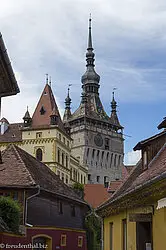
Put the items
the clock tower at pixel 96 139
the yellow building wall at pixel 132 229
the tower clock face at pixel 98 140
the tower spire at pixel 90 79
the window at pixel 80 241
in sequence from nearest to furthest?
the yellow building wall at pixel 132 229
the window at pixel 80 241
the clock tower at pixel 96 139
the tower clock face at pixel 98 140
the tower spire at pixel 90 79

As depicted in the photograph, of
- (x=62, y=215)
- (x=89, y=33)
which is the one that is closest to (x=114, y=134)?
(x=89, y=33)

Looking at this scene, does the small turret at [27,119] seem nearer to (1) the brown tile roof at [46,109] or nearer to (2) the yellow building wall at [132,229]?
(1) the brown tile roof at [46,109]

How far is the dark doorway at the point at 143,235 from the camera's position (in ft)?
43.3

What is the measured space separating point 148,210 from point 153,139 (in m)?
4.34

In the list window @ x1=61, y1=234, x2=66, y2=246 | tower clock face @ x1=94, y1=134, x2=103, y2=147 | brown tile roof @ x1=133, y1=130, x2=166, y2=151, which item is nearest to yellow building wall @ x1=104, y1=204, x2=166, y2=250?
brown tile roof @ x1=133, y1=130, x2=166, y2=151

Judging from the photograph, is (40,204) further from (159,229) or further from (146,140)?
(159,229)

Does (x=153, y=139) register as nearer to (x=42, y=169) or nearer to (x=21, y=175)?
(x=21, y=175)

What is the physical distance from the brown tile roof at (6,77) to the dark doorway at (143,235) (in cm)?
608

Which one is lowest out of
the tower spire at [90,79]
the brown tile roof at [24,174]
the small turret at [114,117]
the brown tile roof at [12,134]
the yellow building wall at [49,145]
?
the brown tile roof at [24,174]

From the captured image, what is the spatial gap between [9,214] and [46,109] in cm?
5400

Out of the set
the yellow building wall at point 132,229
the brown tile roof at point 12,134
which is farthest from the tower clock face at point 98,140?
the yellow building wall at point 132,229

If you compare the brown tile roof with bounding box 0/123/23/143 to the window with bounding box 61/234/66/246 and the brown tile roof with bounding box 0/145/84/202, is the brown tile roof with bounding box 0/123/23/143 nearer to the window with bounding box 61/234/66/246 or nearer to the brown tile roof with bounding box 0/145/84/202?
the brown tile roof with bounding box 0/145/84/202

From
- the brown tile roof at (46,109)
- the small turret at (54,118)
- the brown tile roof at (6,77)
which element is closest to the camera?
the brown tile roof at (6,77)

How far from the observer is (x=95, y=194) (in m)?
71.5
